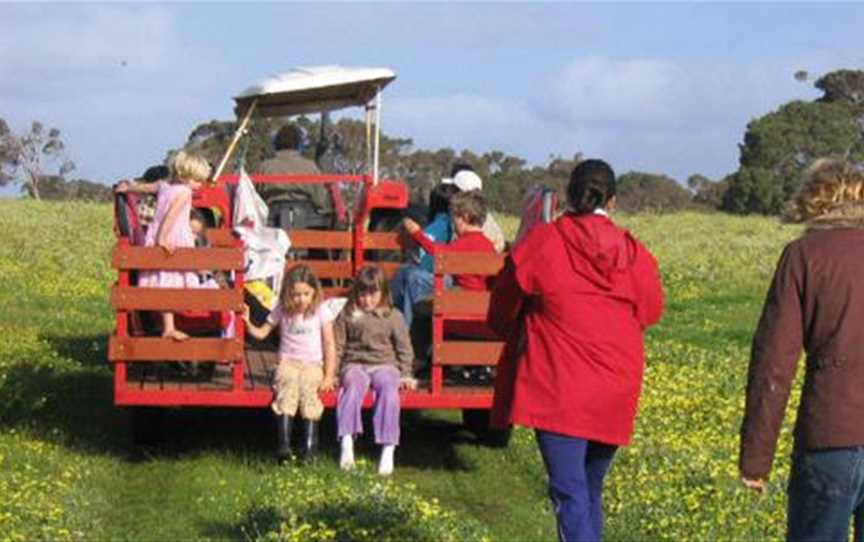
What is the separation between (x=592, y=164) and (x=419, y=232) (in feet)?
14.9

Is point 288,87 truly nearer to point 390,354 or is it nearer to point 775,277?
point 390,354

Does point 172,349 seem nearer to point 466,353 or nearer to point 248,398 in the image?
point 248,398

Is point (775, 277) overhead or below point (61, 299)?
overhead

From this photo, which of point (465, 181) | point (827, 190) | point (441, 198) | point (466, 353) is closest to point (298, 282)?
point (466, 353)

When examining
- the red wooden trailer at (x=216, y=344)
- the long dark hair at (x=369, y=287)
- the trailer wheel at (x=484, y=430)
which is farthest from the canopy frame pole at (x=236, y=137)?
the long dark hair at (x=369, y=287)

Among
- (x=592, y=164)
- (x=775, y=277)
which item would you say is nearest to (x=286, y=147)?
(x=592, y=164)

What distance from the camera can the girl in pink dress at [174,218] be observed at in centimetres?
1070

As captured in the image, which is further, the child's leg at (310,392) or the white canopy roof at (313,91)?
the white canopy roof at (313,91)

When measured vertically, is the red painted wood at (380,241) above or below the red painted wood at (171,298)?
above

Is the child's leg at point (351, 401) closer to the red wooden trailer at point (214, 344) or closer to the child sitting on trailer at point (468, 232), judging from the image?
the red wooden trailer at point (214, 344)

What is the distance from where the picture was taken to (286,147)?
14359 millimetres

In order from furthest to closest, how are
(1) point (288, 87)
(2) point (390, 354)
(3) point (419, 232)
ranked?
1. (1) point (288, 87)
2. (3) point (419, 232)
3. (2) point (390, 354)

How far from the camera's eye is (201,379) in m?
10.8

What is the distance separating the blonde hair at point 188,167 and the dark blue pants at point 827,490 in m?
6.13
